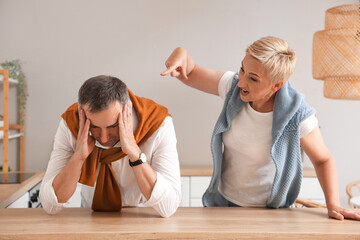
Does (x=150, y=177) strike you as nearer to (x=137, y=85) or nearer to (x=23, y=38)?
(x=137, y=85)

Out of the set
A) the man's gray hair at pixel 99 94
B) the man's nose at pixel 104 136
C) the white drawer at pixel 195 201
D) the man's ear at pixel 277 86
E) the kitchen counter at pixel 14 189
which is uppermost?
the man's ear at pixel 277 86

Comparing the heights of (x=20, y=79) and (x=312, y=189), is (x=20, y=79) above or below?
above

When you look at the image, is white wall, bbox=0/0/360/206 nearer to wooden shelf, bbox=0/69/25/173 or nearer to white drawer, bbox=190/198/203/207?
wooden shelf, bbox=0/69/25/173

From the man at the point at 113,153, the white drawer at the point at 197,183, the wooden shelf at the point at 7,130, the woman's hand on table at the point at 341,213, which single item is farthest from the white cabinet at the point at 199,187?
the woman's hand on table at the point at 341,213

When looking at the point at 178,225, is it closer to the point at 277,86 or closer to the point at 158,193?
the point at 158,193

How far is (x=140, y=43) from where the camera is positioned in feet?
11.6

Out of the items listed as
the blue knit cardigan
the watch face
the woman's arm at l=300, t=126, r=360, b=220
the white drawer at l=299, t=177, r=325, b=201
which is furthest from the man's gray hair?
the white drawer at l=299, t=177, r=325, b=201

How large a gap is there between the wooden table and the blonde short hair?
0.53 meters

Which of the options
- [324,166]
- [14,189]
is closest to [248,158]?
[324,166]

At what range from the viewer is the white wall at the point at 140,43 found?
3.47 metres

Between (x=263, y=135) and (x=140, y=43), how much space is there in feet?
7.07

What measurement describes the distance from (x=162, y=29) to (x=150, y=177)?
2.33 meters

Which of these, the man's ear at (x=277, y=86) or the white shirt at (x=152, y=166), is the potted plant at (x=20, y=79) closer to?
the white shirt at (x=152, y=166)

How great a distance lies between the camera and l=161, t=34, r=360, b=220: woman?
1503 millimetres
